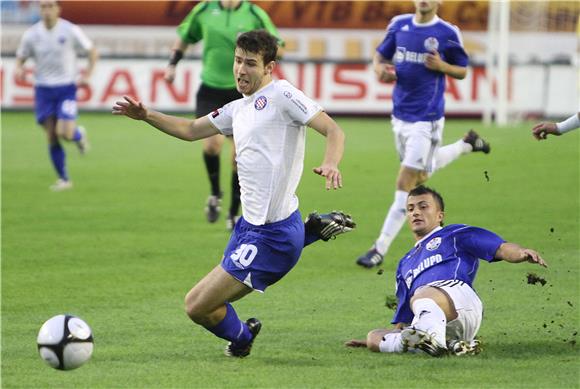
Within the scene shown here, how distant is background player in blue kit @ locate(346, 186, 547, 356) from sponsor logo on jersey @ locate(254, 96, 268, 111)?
4.42 feet

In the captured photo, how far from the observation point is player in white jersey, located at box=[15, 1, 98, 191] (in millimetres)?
18234

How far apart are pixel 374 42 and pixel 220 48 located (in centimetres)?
2297

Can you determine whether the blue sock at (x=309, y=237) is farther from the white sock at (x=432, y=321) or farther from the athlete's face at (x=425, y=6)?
the athlete's face at (x=425, y=6)

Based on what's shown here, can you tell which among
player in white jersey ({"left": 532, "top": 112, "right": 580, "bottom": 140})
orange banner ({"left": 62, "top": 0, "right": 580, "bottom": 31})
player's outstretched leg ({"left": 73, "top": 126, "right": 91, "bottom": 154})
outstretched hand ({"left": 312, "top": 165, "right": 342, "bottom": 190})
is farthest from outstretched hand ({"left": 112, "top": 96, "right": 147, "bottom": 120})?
orange banner ({"left": 62, "top": 0, "right": 580, "bottom": 31})

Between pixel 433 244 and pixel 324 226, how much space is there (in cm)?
74

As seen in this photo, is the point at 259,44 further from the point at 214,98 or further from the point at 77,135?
the point at 77,135

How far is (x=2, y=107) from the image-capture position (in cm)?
3244

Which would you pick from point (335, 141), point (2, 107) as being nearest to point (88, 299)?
point (335, 141)

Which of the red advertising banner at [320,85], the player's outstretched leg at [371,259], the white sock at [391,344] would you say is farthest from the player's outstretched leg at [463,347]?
the red advertising banner at [320,85]

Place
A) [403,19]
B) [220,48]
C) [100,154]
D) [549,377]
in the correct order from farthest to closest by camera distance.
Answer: [100,154], [220,48], [403,19], [549,377]

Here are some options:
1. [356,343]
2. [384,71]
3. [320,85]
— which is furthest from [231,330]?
[320,85]

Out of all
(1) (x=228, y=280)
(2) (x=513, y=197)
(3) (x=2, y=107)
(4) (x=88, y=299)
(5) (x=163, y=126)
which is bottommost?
(3) (x=2, y=107)

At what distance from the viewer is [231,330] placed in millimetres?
8062

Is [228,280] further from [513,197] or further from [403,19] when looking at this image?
[513,197]
